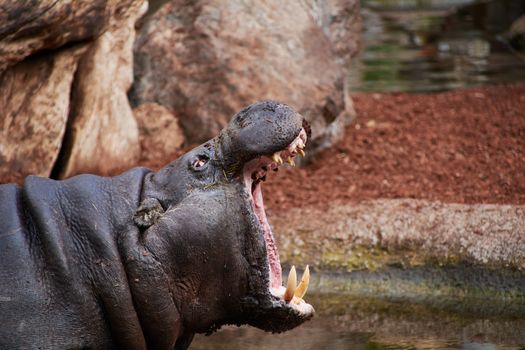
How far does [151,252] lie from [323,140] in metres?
4.67

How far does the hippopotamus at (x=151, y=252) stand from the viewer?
12.8 feet

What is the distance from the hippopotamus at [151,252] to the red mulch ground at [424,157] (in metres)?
3.14

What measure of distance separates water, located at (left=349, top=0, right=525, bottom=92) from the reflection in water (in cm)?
540

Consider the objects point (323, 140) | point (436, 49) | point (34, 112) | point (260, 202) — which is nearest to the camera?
point (260, 202)

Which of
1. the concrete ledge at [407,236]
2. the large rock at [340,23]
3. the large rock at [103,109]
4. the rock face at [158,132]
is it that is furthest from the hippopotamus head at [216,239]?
the large rock at [340,23]

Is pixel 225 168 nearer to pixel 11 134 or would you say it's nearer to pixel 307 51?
pixel 11 134

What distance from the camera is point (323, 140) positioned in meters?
8.48

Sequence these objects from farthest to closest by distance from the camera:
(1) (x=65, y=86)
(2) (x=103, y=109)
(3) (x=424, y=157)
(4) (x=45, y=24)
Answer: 1. (3) (x=424, y=157)
2. (2) (x=103, y=109)
3. (1) (x=65, y=86)
4. (4) (x=45, y=24)

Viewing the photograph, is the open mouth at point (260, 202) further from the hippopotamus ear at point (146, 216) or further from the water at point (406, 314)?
the water at point (406, 314)

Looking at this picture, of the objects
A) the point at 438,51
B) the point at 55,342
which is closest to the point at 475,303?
the point at 55,342

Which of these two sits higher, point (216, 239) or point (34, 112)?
point (216, 239)

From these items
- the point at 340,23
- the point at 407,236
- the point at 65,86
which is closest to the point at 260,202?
the point at 407,236

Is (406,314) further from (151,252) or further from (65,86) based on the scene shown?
(65,86)

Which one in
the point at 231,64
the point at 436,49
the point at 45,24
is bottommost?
the point at 436,49
